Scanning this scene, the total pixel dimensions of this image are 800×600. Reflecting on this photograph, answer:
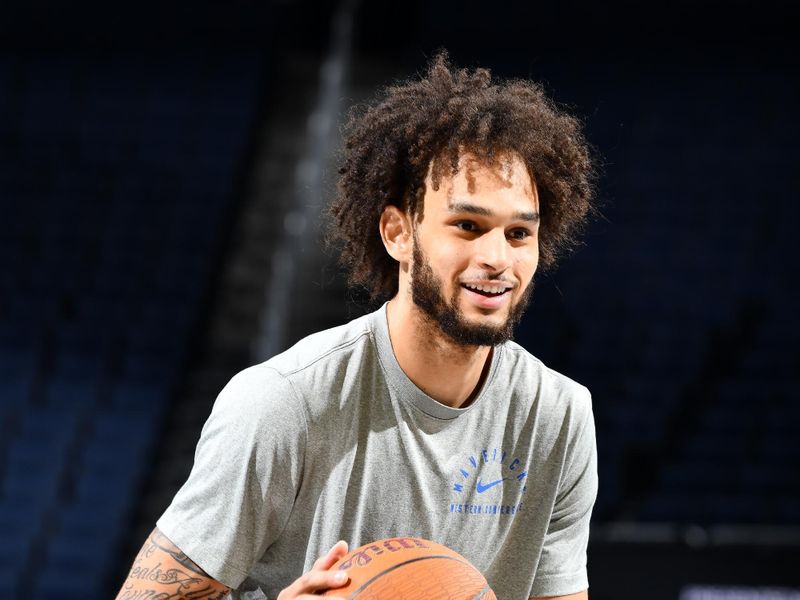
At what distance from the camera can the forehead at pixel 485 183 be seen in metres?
2.00

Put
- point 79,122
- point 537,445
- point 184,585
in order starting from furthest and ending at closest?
point 79,122
point 537,445
point 184,585

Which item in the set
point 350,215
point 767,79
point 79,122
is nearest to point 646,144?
point 767,79

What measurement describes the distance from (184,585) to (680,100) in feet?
24.3

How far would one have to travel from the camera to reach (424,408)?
2.10 meters

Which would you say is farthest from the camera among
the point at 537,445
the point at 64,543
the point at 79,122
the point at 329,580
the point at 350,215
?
the point at 79,122

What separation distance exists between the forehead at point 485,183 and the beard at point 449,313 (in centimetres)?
12

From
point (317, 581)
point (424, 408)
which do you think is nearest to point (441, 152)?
point (424, 408)

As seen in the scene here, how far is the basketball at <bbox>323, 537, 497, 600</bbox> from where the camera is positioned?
6.15ft

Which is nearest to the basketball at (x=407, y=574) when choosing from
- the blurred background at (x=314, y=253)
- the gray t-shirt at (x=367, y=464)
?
the gray t-shirt at (x=367, y=464)

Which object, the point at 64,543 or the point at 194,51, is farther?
the point at 194,51

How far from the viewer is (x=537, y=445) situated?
2.20 metres

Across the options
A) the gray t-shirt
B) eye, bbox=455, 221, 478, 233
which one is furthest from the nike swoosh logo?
eye, bbox=455, 221, 478, 233

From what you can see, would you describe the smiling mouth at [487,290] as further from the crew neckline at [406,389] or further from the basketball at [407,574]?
the basketball at [407,574]

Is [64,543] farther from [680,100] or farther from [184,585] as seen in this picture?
[680,100]
